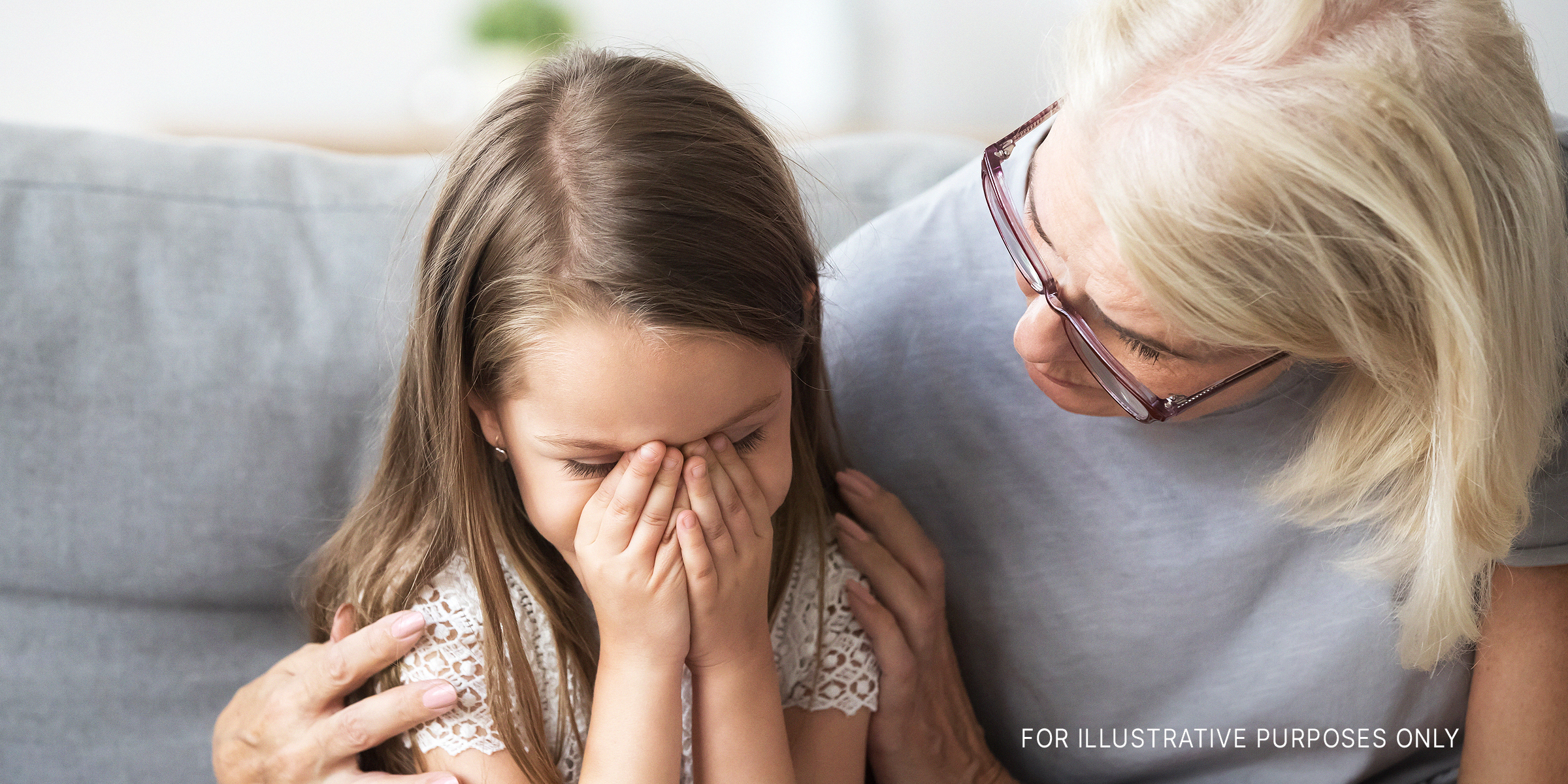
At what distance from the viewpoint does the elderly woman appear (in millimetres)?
756

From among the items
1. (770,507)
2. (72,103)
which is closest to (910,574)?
(770,507)

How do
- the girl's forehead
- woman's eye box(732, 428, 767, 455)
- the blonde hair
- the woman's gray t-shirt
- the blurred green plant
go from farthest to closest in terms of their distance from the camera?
1. the blurred green plant
2. the woman's gray t-shirt
3. woman's eye box(732, 428, 767, 455)
4. the girl's forehead
5. the blonde hair

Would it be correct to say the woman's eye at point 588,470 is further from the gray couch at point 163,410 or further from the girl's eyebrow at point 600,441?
the gray couch at point 163,410

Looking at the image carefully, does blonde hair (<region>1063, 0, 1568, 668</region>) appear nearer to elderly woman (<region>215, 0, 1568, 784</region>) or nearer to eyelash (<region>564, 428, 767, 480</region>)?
elderly woman (<region>215, 0, 1568, 784</region>)

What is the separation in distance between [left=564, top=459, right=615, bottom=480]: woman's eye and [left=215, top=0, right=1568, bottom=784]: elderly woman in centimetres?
30

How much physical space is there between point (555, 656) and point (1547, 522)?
42.1 inches

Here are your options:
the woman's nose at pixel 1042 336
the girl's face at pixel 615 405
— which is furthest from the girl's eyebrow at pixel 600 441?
the woman's nose at pixel 1042 336

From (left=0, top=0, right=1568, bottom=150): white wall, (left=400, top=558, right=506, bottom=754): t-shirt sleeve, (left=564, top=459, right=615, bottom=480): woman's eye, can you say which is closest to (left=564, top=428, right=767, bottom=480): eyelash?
(left=564, top=459, right=615, bottom=480): woman's eye

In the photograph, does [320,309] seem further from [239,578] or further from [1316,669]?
[1316,669]

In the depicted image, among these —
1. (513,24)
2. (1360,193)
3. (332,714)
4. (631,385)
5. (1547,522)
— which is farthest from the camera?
(513,24)

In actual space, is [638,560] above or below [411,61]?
below

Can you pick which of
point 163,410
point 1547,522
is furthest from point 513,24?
point 1547,522

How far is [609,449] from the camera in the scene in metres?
0.92

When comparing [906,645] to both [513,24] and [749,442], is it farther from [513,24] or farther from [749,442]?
[513,24]
